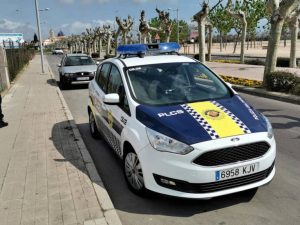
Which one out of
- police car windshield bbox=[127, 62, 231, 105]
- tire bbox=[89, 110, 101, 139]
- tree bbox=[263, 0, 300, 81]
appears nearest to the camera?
police car windshield bbox=[127, 62, 231, 105]

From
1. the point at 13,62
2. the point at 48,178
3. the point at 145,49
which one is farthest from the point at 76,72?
the point at 48,178

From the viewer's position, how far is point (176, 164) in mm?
4008

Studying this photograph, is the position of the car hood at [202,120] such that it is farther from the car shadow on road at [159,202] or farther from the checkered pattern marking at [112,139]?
the checkered pattern marking at [112,139]

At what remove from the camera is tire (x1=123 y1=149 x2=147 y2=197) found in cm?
457

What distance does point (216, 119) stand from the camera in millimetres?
4324

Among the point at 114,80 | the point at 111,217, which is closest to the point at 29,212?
the point at 111,217

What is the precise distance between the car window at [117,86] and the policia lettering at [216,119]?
878 millimetres

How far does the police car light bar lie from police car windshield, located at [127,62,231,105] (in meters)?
0.67

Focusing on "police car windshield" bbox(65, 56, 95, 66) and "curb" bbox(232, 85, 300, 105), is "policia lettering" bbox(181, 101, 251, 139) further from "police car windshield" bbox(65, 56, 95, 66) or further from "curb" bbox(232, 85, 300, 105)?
"police car windshield" bbox(65, 56, 95, 66)

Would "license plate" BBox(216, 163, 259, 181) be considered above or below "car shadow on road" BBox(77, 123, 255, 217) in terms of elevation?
above

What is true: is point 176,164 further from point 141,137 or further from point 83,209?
point 83,209

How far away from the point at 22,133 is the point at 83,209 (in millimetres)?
4563

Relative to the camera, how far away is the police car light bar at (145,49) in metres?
6.18

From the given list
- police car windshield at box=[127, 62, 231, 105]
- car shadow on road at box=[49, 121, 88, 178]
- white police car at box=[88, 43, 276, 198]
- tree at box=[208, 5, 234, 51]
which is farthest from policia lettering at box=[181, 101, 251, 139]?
tree at box=[208, 5, 234, 51]
